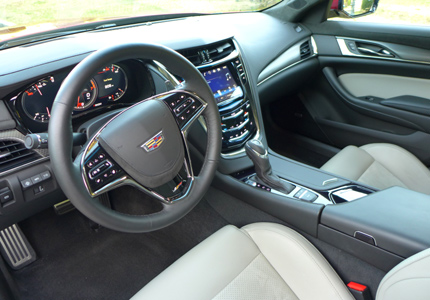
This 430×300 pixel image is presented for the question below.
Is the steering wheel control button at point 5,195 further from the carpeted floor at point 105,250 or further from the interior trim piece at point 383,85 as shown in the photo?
the interior trim piece at point 383,85

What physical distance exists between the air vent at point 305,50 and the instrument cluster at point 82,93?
1.30 metres

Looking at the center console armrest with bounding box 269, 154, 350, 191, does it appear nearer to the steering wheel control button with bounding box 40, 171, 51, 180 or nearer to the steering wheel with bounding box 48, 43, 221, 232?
the steering wheel with bounding box 48, 43, 221, 232

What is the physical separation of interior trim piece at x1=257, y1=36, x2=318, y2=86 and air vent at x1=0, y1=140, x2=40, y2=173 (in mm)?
1223

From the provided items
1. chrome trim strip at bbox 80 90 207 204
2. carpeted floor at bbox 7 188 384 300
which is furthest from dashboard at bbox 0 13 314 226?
carpeted floor at bbox 7 188 384 300

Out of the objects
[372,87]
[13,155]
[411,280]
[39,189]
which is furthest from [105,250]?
[372,87]

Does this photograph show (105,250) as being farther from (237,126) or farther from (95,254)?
(237,126)

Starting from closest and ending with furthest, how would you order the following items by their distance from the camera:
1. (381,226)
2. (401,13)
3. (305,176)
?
(381,226), (305,176), (401,13)

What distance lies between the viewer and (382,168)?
5.89 ft

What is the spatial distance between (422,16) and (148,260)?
6.10ft

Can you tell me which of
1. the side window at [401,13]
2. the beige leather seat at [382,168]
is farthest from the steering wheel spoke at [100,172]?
the side window at [401,13]

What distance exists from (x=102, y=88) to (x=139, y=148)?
0.39 m

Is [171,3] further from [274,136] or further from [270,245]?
[270,245]

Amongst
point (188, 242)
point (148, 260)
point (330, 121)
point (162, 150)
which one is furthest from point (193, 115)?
point (330, 121)

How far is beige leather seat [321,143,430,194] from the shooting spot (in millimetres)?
1719
